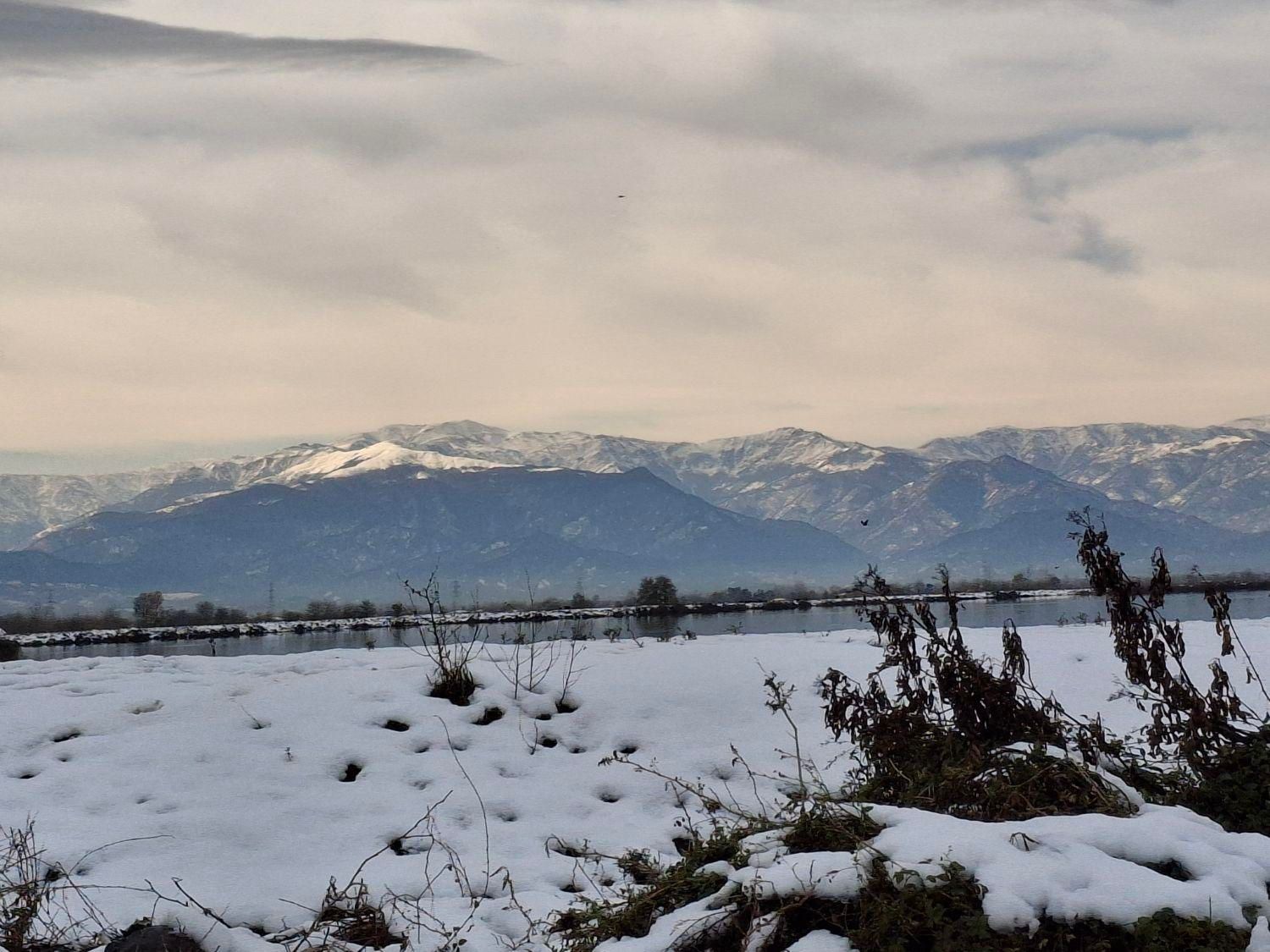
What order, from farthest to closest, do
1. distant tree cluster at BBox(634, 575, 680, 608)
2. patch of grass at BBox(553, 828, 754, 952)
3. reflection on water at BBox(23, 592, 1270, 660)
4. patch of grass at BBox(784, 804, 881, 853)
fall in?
distant tree cluster at BBox(634, 575, 680, 608)
reflection on water at BBox(23, 592, 1270, 660)
patch of grass at BBox(553, 828, 754, 952)
patch of grass at BBox(784, 804, 881, 853)

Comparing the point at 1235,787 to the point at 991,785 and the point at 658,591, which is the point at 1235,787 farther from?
the point at 658,591

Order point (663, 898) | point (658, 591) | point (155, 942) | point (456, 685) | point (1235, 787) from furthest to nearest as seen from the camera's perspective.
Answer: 1. point (658, 591)
2. point (456, 685)
3. point (1235, 787)
4. point (155, 942)
5. point (663, 898)

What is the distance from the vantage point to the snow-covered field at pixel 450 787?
4.15 meters

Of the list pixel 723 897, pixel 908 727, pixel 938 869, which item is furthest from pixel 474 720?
pixel 938 869

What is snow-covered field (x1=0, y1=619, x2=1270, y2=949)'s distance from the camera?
13.6 ft

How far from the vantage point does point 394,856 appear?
705cm

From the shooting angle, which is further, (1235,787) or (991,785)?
(1235,787)

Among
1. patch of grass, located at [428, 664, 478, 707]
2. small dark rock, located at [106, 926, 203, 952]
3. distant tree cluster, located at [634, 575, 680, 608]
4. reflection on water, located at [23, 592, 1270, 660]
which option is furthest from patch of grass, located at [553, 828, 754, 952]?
distant tree cluster, located at [634, 575, 680, 608]

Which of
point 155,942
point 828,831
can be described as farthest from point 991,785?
point 155,942

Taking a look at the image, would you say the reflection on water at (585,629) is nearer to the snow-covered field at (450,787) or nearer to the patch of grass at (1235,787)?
the snow-covered field at (450,787)

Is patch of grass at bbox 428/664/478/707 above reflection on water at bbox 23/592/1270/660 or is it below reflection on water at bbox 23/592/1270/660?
above

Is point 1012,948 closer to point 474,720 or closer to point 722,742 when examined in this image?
point 722,742

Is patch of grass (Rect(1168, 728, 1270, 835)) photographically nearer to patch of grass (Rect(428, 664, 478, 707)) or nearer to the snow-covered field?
the snow-covered field

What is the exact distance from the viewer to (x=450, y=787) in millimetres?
7969
